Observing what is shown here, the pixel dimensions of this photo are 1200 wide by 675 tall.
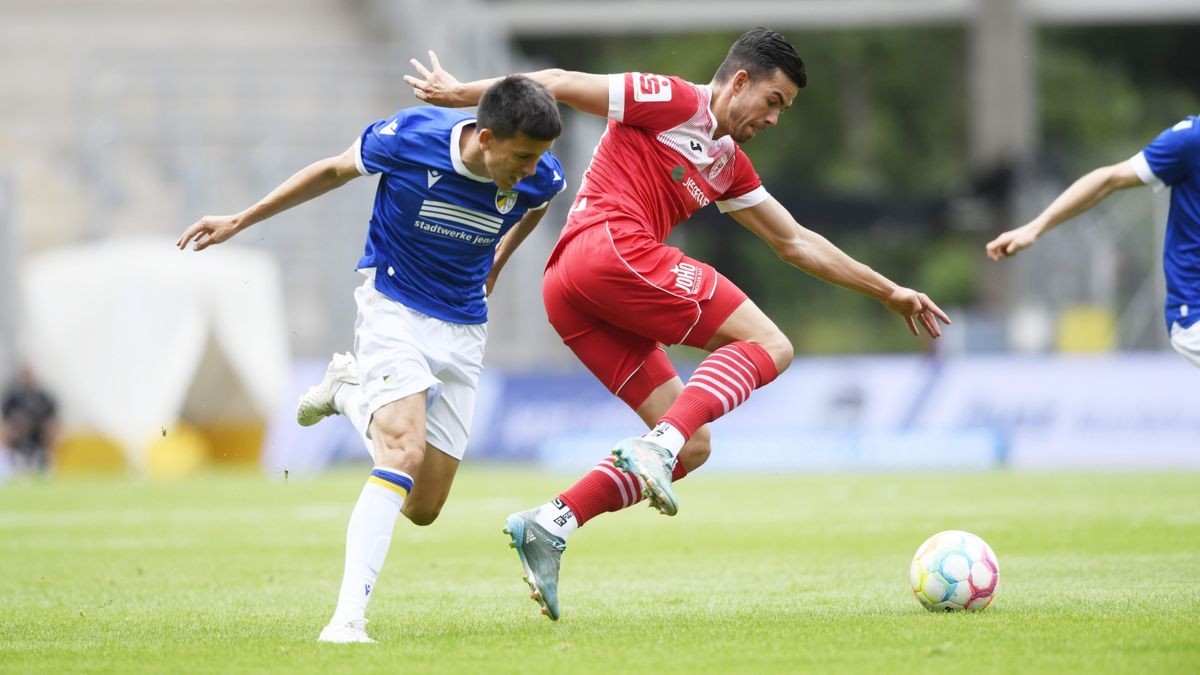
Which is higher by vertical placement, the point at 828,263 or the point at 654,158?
the point at 654,158

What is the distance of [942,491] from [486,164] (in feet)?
31.6

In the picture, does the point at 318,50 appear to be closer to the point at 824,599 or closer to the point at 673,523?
the point at 673,523

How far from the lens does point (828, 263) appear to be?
7082 mm

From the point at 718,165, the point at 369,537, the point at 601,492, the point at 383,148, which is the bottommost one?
the point at 601,492

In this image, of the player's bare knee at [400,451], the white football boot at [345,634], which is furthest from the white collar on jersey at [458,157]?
the white football boot at [345,634]

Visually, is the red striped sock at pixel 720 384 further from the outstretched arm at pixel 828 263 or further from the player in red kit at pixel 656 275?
the outstretched arm at pixel 828 263

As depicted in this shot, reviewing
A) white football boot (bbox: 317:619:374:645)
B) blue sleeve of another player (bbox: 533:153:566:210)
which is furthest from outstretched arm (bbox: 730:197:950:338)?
white football boot (bbox: 317:619:374:645)

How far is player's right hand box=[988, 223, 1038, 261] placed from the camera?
724cm

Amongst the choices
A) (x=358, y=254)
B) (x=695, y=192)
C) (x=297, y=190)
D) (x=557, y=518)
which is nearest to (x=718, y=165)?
(x=695, y=192)

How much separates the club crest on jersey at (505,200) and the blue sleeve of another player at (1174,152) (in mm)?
3069

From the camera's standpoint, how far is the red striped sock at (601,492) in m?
6.37

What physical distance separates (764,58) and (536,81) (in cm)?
102

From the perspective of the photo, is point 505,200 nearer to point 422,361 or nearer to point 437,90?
point 437,90

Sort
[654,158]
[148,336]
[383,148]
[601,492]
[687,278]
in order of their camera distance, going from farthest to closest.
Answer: [148,336], [654,158], [687,278], [601,492], [383,148]
